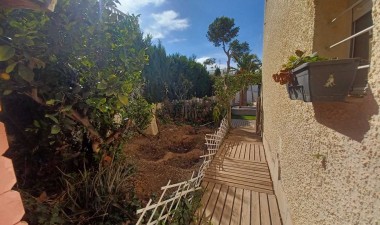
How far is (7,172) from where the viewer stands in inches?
34.4

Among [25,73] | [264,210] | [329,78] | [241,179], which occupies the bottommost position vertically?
[264,210]

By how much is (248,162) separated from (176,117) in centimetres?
611

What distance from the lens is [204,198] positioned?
12.2 ft

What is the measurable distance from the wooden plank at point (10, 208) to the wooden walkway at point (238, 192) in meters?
2.66

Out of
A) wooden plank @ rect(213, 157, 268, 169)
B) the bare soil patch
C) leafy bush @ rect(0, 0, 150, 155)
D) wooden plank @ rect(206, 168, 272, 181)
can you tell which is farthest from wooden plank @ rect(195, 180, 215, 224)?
leafy bush @ rect(0, 0, 150, 155)

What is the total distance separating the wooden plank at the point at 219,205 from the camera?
3162mm

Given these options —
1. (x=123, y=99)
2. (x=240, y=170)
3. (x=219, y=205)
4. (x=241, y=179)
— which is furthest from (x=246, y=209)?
(x=123, y=99)

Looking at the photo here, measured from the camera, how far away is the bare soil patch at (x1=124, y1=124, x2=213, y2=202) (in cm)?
376

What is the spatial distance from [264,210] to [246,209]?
12.2 inches

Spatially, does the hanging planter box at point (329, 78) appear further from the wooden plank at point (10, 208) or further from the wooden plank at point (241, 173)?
the wooden plank at point (241, 173)

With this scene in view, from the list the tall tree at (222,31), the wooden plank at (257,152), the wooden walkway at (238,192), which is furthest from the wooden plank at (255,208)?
the tall tree at (222,31)

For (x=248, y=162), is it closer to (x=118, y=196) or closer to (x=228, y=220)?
(x=228, y=220)

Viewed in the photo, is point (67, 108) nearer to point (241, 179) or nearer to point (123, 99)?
point (123, 99)

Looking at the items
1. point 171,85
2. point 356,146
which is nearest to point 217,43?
point 171,85
